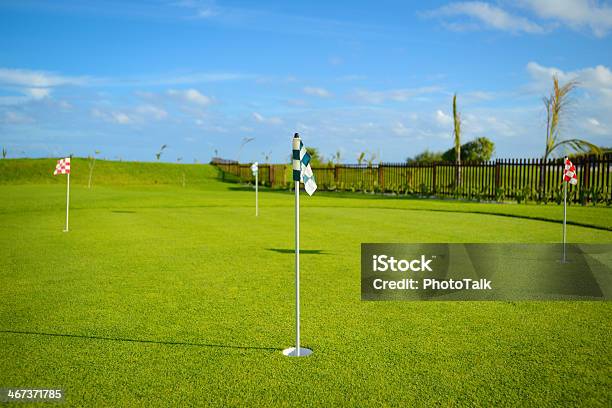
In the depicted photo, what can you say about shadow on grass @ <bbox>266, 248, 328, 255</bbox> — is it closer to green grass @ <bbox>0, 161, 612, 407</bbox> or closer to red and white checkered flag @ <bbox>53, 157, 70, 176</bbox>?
green grass @ <bbox>0, 161, 612, 407</bbox>

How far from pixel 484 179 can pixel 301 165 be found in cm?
2937

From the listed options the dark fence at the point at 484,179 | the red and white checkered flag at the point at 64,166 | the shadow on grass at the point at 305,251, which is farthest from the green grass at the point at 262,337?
the dark fence at the point at 484,179

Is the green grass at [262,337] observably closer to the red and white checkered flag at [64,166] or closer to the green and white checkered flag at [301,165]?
the green and white checkered flag at [301,165]

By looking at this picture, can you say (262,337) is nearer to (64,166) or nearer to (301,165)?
(301,165)

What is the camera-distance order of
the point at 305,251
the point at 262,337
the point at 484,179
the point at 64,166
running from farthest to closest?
the point at 484,179 → the point at 64,166 → the point at 305,251 → the point at 262,337

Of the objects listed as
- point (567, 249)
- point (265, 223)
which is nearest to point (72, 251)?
point (265, 223)

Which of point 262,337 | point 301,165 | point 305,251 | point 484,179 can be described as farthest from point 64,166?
point 484,179

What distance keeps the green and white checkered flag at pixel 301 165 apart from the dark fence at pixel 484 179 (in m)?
23.7

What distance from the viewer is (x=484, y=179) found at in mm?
31859

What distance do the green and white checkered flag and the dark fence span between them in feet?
77.7

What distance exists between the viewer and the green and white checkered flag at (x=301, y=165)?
177 inches

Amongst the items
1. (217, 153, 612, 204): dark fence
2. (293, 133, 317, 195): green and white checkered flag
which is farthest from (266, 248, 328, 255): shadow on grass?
(217, 153, 612, 204): dark fence

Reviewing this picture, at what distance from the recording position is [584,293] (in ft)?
23.0

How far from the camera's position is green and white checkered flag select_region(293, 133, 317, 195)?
4.48 meters
